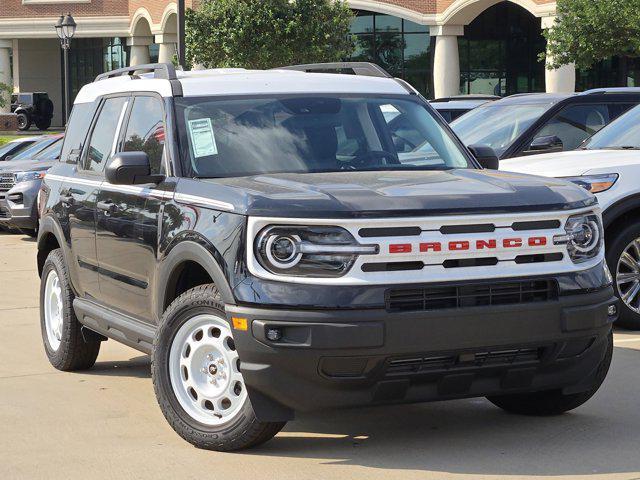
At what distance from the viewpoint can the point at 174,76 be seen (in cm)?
697

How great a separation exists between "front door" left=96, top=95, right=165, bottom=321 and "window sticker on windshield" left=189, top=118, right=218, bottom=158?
0.63 feet

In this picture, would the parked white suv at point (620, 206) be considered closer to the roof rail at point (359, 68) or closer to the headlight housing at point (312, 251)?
the roof rail at point (359, 68)

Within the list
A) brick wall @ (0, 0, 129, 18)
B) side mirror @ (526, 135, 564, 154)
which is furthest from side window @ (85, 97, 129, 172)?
brick wall @ (0, 0, 129, 18)

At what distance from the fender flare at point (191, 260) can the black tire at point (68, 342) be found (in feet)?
5.52

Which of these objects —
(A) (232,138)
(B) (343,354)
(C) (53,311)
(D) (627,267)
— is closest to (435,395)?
(B) (343,354)

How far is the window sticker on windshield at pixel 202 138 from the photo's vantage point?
6559 mm

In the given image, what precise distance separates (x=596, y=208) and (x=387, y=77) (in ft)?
6.15

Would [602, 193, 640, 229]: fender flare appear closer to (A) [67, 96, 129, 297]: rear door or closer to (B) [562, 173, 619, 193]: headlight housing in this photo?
(B) [562, 173, 619, 193]: headlight housing

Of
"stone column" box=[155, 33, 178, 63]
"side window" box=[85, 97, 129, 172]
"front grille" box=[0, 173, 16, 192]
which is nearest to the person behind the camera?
"side window" box=[85, 97, 129, 172]

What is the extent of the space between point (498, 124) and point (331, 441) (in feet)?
21.8

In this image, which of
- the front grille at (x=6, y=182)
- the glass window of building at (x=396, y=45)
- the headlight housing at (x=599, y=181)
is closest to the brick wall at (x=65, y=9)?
the glass window of building at (x=396, y=45)

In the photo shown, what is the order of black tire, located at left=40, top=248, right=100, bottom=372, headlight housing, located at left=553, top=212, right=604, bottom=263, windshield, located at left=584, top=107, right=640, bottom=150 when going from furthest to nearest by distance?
windshield, located at left=584, top=107, right=640, bottom=150 → black tire, located at left=40, top=248, right=100, bottom=372 → headlight housing, located at left=553, top=212, right=604, bottom=263

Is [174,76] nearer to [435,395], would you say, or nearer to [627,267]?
[435,395]

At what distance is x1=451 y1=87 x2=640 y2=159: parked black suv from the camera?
11.6m
